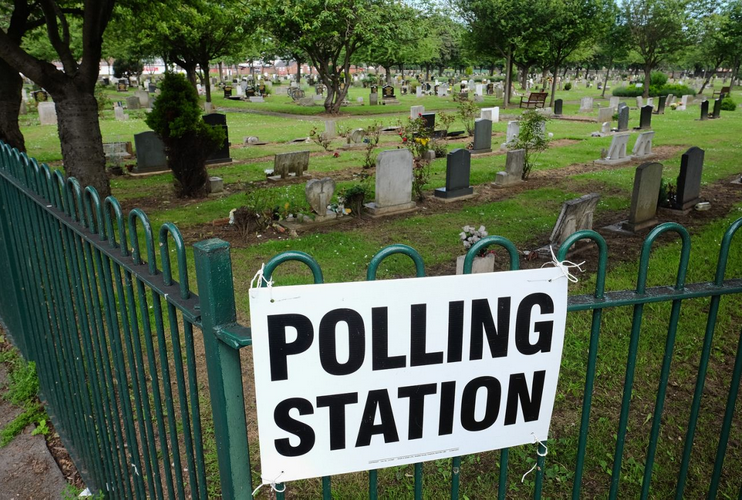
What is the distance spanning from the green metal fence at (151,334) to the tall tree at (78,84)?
5.72 meters

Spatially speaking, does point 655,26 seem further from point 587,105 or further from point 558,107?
point 558,107

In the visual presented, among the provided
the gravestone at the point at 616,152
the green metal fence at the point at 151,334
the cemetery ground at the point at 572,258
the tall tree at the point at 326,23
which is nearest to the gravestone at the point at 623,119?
the cemetery ground at the point at 572,258

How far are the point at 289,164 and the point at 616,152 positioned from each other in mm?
8399

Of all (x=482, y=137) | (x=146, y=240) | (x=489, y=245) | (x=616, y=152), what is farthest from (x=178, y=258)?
(x=482, y=137)

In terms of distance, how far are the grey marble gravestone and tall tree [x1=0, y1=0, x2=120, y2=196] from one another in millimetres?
3700

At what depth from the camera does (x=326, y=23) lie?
978 inches

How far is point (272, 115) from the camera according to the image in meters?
29.3

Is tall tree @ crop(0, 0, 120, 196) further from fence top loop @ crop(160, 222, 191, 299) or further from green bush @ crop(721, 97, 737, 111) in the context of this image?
green bush @ crop(721, 97, 737, 111)

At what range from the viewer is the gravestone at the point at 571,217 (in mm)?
7910

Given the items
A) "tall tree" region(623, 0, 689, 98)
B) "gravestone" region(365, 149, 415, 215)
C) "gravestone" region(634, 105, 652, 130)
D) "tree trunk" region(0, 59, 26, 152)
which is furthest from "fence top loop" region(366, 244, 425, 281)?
"tall tree" region(623, 0, 689, 98)

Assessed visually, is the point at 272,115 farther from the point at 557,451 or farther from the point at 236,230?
the point at 557,451

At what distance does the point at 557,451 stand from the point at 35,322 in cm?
363

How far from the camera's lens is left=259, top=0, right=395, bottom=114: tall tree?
24.3m

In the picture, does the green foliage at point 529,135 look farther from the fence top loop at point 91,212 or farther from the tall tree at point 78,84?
the fence top loop at point 91,212
